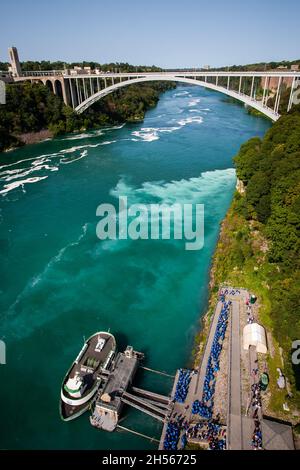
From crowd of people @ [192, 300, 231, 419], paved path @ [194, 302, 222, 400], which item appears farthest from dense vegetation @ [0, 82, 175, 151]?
crowd of people @ [192, 300, 231, 419]

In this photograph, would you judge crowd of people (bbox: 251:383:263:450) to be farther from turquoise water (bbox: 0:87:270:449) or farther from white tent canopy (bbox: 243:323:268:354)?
turquoise water (bbox: 0:87:270:449)

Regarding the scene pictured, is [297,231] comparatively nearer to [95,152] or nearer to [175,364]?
[175,364]

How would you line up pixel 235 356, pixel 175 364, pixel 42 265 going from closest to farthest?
pixel 235 356
pixel 175 364
pixel 42 265

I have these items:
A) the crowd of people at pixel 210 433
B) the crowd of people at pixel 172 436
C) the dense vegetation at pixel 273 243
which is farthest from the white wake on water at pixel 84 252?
the crowd of people at pixel 210 433

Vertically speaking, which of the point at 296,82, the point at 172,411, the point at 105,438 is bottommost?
the point at 105,438

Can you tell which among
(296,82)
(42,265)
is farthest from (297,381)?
(296,82)
